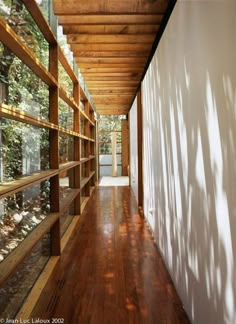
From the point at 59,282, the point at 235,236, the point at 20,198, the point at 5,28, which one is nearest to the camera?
the point at 235,236

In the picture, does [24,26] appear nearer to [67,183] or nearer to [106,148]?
[67,183]

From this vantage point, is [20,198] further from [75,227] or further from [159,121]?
[75,227]

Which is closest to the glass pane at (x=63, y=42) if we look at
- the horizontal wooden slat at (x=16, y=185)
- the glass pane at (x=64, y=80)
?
the glass pane at (x=64, y=80)

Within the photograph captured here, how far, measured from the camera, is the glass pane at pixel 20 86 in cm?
165

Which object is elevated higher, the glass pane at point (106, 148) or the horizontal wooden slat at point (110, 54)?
the horizontal wooden slat at point (110, 54)

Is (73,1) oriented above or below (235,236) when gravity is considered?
above

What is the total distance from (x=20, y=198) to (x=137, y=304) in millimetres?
1097

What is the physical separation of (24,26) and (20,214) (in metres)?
1.34

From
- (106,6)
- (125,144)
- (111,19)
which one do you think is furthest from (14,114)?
(125,144)

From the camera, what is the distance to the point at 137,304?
1.96 meters

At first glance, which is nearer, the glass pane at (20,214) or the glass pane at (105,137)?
the glass pane at (20,214)

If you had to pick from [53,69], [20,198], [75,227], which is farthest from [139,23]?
[75,227]

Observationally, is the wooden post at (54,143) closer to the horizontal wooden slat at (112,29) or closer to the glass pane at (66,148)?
the horizontal wooden slat at (112,29)

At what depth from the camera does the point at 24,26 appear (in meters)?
2.03
